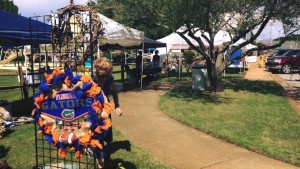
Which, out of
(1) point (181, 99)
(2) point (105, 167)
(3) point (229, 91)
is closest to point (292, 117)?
(1) point (181, 99)

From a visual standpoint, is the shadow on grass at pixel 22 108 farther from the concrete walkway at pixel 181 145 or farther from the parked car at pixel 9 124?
the concrete walkway at pixel 181 145

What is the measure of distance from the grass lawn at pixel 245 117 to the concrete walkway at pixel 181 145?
0.94 ft

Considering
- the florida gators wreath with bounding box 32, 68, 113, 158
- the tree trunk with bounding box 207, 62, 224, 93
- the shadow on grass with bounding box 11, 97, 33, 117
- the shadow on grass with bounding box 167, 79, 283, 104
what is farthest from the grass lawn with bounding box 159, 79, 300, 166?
the shadow on grass with bounding box 11, 97, 33, 117

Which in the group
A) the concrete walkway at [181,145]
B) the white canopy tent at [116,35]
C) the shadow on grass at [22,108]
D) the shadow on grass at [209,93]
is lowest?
the concrete walkway at [181,145]

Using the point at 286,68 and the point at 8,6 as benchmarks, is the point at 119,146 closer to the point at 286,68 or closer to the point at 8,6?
the point at 286,68

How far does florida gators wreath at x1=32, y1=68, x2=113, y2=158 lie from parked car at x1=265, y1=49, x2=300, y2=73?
22905 mm

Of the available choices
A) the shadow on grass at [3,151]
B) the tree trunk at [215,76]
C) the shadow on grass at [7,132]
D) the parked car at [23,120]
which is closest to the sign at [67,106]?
the shadow on grass at [3,151]

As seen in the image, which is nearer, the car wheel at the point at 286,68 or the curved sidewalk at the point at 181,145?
the curved sidewalk at the point at 181,145

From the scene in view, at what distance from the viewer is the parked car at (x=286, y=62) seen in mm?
23889

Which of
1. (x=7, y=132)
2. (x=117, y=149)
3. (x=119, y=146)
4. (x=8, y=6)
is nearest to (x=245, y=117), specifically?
(x=119, y=146)

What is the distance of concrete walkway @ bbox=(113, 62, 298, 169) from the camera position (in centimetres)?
557

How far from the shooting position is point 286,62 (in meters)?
24.1

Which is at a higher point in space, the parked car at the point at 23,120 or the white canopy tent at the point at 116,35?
the white canopy tent at the point at 116,35

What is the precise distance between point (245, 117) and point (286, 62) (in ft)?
56.7
